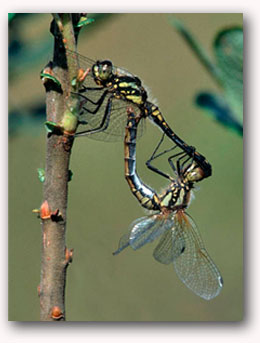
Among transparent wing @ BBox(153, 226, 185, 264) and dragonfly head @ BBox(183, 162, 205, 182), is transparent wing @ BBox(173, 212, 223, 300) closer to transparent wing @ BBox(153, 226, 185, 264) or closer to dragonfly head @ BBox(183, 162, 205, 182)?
transparent wing @ BBox(153, 226, 185, 264)

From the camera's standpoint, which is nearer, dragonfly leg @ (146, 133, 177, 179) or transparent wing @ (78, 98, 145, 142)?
transparent wing @ (78, 98, 145, 142)

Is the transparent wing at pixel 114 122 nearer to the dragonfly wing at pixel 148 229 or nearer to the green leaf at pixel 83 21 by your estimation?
the dragonfly wing at pixel 148 229

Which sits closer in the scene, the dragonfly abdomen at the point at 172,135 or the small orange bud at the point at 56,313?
the small orange bud at the point at 56,313

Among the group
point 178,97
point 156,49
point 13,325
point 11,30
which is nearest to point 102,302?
point 13,325

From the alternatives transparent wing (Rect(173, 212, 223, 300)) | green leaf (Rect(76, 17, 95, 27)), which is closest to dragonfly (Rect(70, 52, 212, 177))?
transparent wing (Rect(173, 212, 223, 300))

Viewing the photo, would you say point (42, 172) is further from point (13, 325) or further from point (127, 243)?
point (13, 325)

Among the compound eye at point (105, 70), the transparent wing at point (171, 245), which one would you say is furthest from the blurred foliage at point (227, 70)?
the transparent wing at point (171, 245)

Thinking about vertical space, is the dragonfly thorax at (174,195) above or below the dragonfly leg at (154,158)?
below

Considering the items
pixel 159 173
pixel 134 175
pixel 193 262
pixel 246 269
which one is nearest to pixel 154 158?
pixel 159 173
